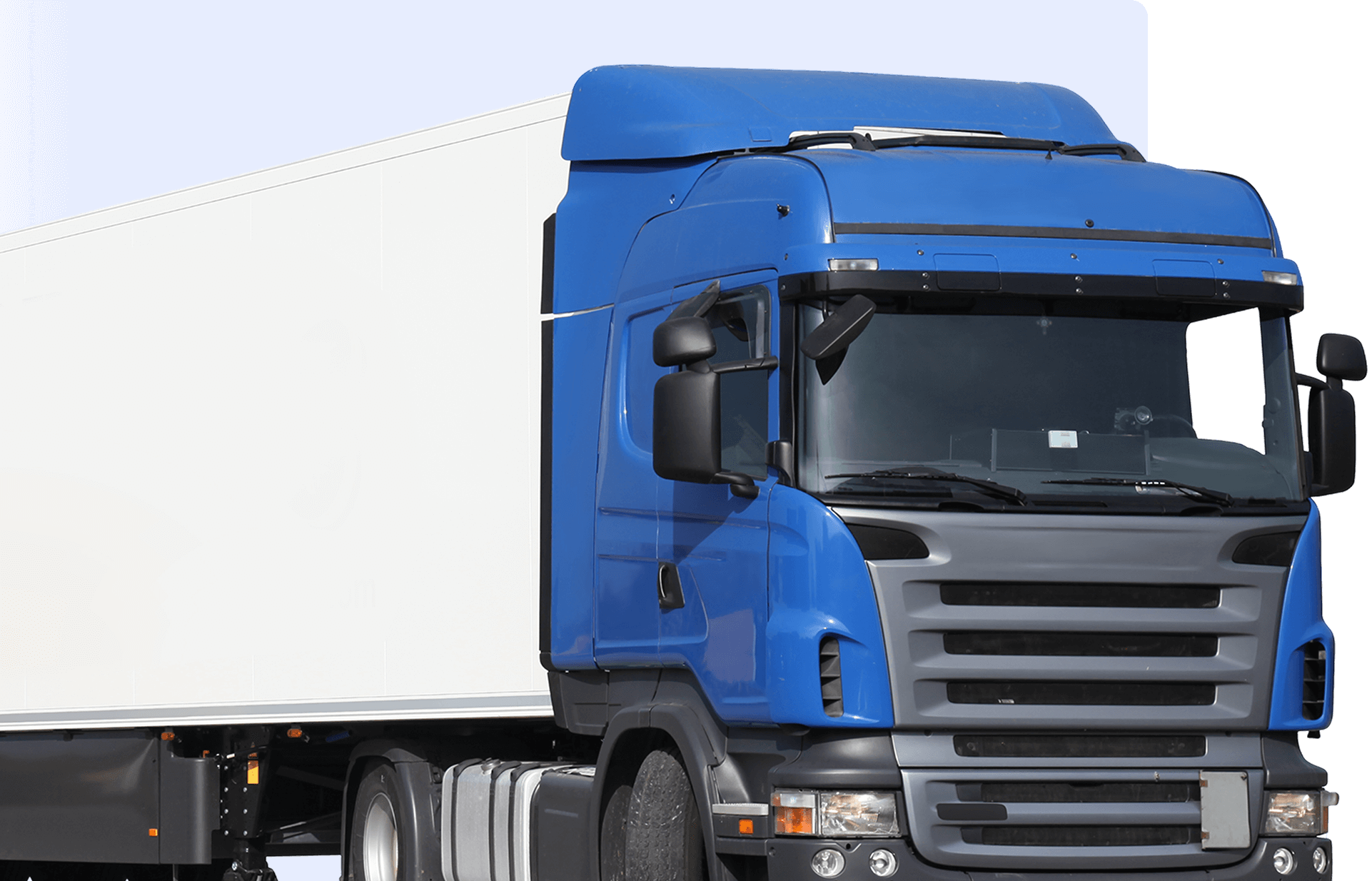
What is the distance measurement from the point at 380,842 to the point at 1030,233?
5083 mm

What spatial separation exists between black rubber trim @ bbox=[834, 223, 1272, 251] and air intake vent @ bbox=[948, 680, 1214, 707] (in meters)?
1.63

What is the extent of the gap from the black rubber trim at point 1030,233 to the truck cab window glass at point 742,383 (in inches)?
17.8

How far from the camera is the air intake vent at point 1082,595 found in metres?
6.97

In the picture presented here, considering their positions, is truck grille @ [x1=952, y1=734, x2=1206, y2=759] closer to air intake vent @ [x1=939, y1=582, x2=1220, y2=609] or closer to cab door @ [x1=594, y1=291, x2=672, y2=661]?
air intake vent @ [x1=939, y1=582, x2=1220, y2=609]

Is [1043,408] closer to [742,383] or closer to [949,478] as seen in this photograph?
[949,478]

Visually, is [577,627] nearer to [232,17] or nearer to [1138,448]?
[1138,448]

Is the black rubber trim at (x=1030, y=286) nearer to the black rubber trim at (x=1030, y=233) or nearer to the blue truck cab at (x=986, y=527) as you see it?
the blue truck cab at (x=986, y=527)

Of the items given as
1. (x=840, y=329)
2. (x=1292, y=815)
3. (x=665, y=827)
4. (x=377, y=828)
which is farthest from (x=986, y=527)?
(x=377, y=828)

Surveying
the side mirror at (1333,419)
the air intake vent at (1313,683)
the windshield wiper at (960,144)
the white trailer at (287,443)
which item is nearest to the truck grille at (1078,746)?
the air intake vent at (1313,683)

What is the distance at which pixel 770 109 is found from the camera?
8.42m

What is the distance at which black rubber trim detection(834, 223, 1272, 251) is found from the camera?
7.21 meters

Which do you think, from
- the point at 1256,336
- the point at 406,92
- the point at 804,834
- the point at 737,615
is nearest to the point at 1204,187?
the point at 1256,336

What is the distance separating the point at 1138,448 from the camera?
23.8ft

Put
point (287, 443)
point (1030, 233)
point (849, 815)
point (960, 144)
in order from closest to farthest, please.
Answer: point (849, 815)
point (1030, 233)
point (960, 144)
point (287, 443)
